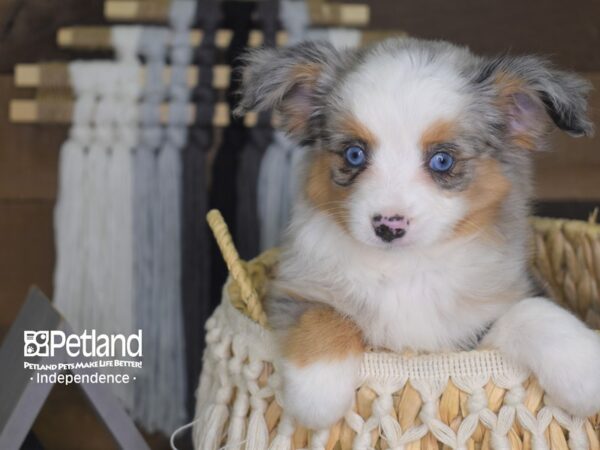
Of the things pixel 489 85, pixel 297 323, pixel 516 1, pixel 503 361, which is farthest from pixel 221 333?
pixel 516 1

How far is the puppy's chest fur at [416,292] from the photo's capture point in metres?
1.36

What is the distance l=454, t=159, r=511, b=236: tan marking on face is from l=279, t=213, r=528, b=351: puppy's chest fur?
0.04 m

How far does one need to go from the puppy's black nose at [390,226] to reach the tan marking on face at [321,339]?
0.17 metres

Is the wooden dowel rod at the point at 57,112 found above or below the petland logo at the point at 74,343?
above

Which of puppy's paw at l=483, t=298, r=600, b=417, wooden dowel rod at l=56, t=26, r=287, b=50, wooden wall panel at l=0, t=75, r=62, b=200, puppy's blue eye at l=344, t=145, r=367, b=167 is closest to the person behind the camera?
puppy's paw at l=483, t=298, r=600, b=417

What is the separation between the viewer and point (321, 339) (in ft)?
4.16

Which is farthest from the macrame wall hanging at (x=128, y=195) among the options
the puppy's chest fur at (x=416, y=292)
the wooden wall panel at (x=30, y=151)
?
the puppy's chest fur at (x=416, y=292)

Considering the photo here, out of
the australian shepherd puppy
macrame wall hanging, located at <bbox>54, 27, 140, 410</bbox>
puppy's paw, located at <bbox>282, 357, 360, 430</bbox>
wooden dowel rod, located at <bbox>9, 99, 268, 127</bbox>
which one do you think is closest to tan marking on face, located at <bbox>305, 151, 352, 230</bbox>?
the australian shepherd puppy

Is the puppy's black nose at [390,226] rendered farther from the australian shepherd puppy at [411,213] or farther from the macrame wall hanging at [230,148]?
the macrame wall hanging at [230,148]

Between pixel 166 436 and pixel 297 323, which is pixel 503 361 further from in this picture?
pixel 166 436

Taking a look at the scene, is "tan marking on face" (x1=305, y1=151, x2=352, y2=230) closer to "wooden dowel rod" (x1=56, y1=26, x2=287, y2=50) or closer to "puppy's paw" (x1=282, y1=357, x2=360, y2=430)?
"puppy's paw" (x1=282, y1=357, x2=360, y2=430)

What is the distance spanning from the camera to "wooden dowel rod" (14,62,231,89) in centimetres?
198

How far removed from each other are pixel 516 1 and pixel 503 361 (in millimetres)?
1255

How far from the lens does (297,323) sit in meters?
1.31
